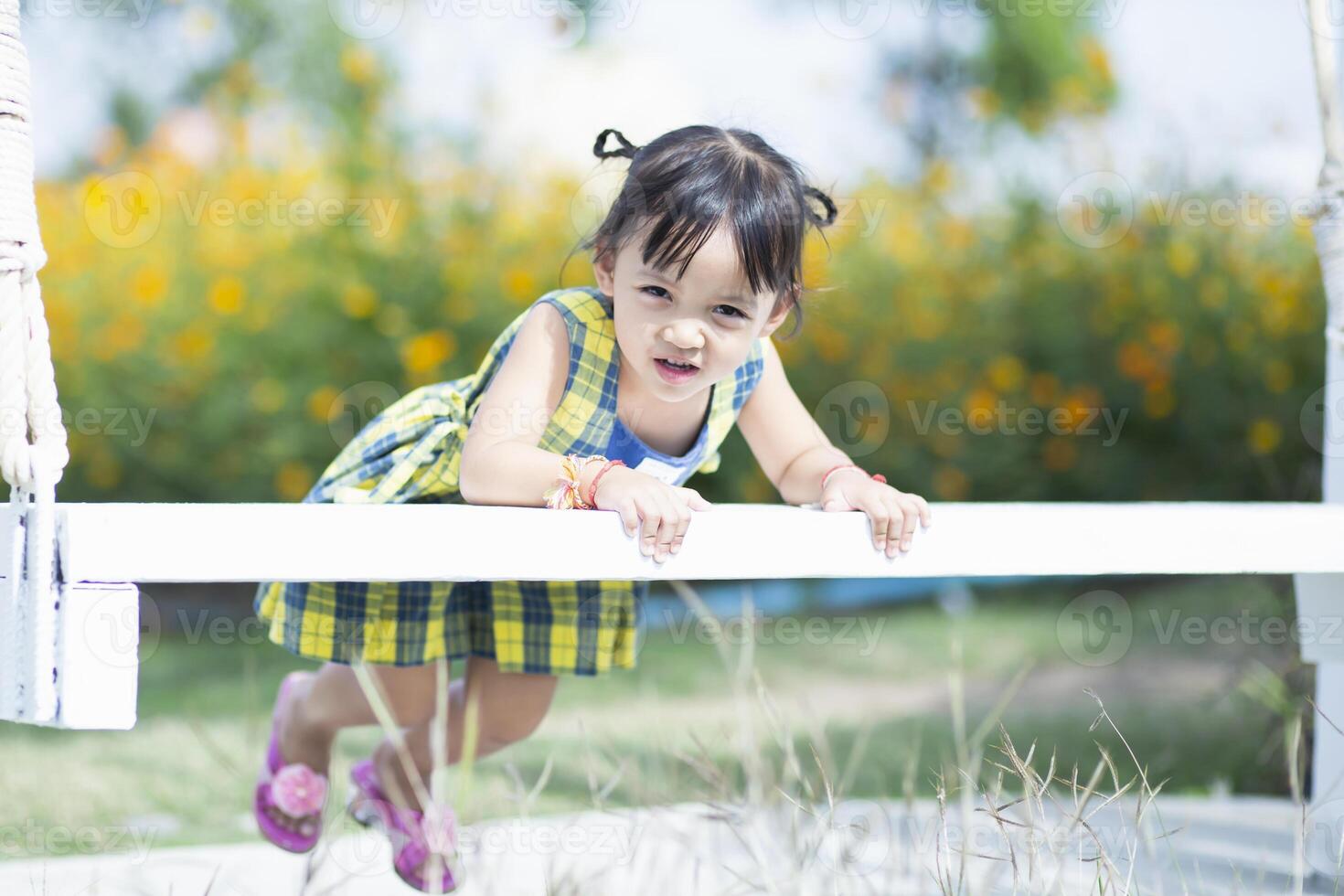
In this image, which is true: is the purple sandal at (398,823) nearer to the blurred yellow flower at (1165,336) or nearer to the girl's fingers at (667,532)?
the girl's fingers at (667,532)

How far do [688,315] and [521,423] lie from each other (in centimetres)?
26

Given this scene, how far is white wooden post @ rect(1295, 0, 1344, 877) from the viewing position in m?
1.67

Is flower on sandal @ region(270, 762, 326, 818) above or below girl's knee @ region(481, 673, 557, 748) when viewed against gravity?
below

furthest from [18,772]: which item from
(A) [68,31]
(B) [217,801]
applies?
(A) [68,31]

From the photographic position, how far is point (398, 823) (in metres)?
2.05

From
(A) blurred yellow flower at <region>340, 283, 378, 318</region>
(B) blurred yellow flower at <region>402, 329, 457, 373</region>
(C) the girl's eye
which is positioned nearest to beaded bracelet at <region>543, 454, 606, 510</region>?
(C) the girl's eye

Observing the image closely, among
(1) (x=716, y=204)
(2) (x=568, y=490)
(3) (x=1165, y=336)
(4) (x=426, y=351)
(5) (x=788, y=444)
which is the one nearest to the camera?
(2) (x=568, y=490)

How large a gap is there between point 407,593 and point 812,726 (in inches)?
28.9

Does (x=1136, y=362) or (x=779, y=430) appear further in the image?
(x=1136, y=362)

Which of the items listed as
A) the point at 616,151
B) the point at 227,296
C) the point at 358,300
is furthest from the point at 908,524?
the point at 227,296

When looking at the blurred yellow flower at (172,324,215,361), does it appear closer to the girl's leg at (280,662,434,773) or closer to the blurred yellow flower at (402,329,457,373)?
the blurred yellow flower at (402,329,457,373)

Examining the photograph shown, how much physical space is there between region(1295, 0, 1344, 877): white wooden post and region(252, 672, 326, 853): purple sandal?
1.43 m

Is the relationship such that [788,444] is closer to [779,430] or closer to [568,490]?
[779,430]

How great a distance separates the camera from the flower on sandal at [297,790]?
2.04m
